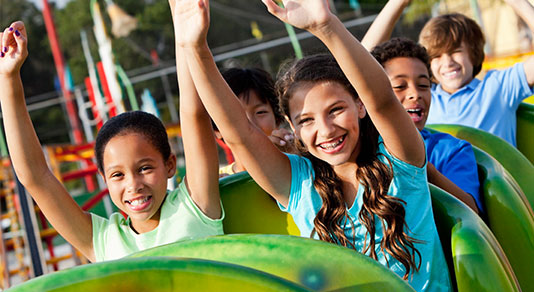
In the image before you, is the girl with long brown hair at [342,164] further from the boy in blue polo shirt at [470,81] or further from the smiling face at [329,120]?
the boy in blue polo shirt at [470,81]

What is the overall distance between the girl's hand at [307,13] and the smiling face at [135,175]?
613 millimetres

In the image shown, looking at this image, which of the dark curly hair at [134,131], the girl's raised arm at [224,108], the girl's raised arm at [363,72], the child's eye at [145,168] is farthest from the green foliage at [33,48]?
the girl's raised arm at [363,72]

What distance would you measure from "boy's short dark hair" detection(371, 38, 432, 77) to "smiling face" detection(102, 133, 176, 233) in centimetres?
72

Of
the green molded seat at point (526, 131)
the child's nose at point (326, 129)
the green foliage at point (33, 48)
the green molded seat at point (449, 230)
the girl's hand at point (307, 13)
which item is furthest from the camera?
the green foliage at point (33, 48)

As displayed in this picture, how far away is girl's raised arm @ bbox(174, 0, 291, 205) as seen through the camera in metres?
1.19

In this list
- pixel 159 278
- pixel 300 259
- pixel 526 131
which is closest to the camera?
pixel 159 278

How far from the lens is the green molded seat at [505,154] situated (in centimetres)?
183

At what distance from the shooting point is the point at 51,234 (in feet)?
18.7

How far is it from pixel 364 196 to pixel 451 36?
122 centimetres

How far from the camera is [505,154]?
1.87 metres

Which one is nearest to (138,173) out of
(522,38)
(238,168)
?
(238,168)

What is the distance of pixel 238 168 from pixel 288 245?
0.97 meters

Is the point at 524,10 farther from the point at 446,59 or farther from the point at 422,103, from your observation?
the point at 422,103

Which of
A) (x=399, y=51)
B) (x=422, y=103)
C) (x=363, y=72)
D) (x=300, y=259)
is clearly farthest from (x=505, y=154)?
(x=300, y=259)
